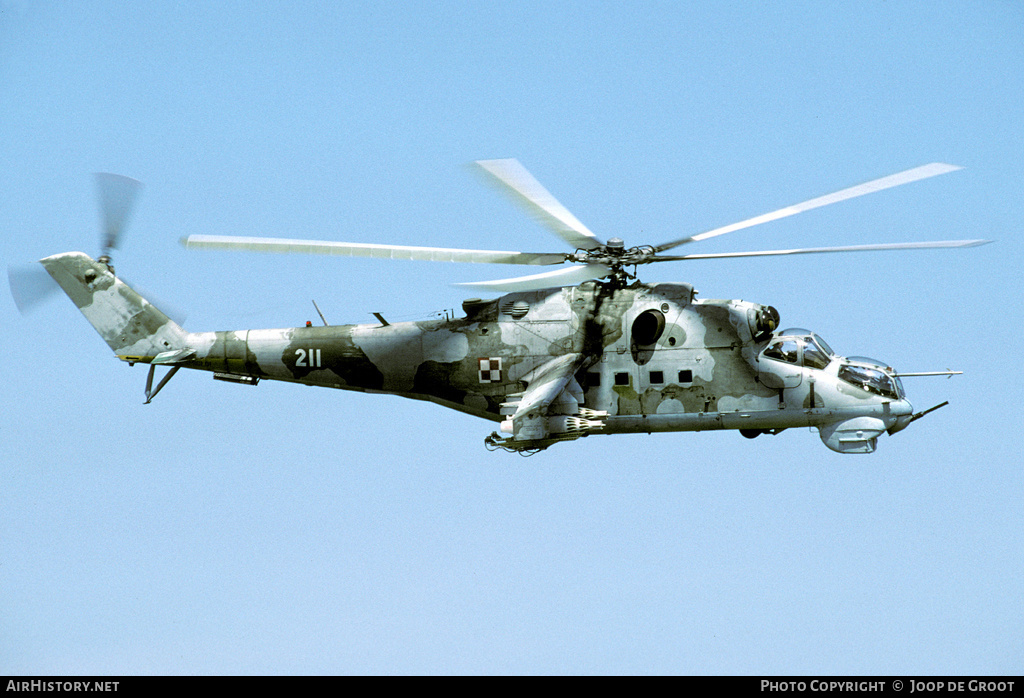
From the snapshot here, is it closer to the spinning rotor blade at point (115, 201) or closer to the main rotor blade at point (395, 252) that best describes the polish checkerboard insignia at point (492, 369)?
the main rotor blade at point (395, 252)

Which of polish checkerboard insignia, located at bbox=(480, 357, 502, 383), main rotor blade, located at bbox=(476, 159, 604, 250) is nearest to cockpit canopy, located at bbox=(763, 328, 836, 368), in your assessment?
main rotor blade, located at bbox=(476, 159, 604, 250)

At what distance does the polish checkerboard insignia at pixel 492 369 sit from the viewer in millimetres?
24203

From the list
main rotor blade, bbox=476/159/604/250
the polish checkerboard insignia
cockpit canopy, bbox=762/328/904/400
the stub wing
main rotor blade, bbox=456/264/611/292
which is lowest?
the stub wing

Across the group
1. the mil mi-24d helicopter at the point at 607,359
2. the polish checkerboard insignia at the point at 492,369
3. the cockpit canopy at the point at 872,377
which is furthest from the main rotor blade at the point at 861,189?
the polish checkerboard insignia at the point at 492,369

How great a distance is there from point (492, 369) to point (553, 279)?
86.9 inches

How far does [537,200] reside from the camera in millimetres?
22141

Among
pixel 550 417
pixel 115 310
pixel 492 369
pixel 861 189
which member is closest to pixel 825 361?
pixel 861 189

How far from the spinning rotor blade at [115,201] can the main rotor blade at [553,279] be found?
29.2ft

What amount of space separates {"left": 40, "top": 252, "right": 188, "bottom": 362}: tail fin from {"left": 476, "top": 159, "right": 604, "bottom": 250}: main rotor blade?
334 inches

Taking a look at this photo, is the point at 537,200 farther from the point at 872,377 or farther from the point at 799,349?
the point at 872,377

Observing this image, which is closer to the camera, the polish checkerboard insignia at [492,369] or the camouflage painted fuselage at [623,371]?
the camouflage painted fuselage at [623,371]

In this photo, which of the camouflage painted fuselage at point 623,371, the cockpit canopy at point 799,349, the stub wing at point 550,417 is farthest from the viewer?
the cockpit canopy at point 799,349

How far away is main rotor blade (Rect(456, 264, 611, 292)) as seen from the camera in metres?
23.2

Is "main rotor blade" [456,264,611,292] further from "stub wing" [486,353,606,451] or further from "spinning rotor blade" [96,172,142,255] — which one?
"spinning rotor blade" [96,172,142,255]
